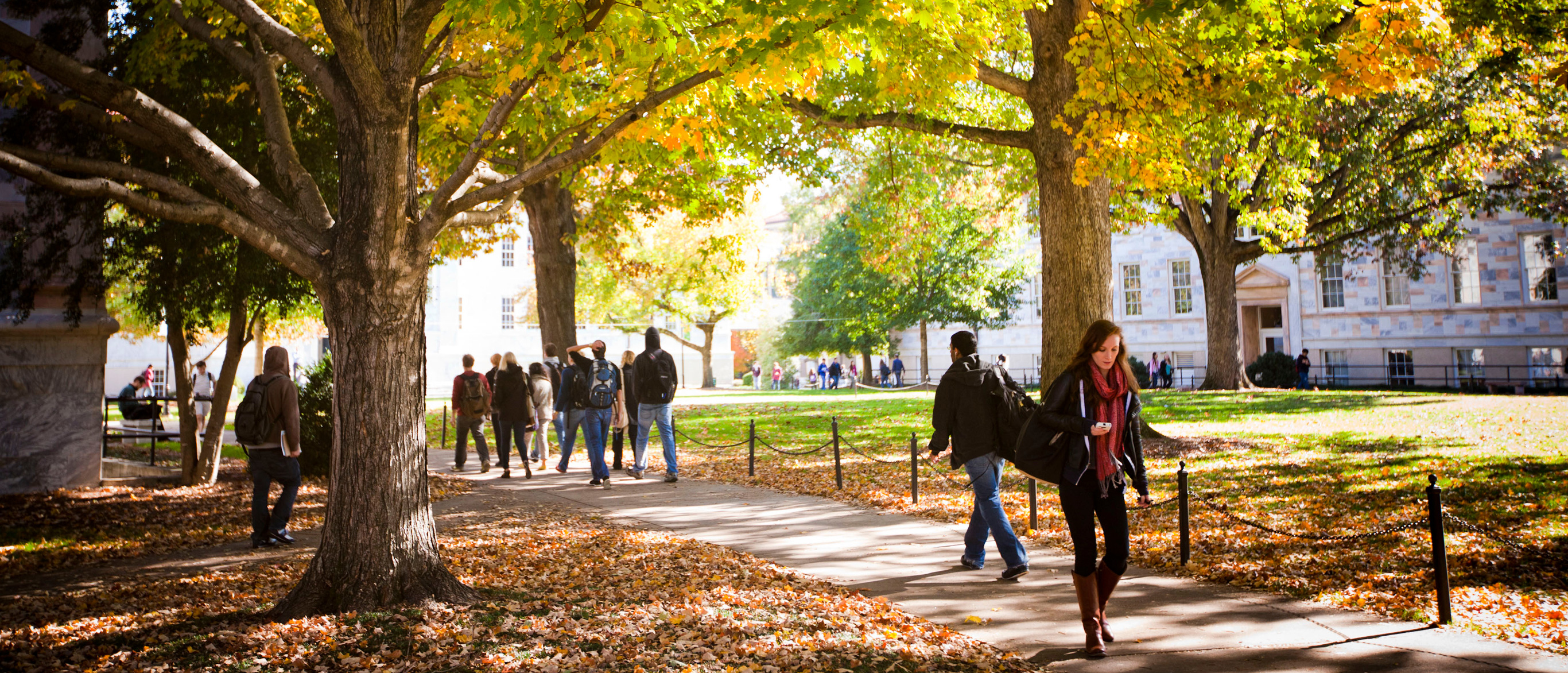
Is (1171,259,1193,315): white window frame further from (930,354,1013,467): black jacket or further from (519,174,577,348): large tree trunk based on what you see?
(930,354,1013,467): black jacket

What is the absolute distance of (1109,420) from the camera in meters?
5.41

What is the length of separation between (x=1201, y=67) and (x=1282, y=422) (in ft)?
31.2

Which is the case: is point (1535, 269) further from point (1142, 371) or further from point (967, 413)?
point (967, 413)

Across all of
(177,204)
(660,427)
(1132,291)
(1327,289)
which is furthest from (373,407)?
(1132,291)

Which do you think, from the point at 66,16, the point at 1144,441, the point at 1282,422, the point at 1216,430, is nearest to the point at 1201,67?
the point at 1144,441

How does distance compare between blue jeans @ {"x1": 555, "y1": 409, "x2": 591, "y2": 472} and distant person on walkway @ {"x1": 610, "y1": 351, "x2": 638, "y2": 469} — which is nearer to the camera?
distant person on walkway @ {"x1": 610, "y1": 351, "x2": 638, "y2": 469}

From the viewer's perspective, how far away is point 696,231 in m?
45.1

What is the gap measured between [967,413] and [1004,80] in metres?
7.69

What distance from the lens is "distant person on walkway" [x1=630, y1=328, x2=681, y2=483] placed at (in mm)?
12305

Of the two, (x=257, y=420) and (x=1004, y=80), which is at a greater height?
(x=1004, y=80)

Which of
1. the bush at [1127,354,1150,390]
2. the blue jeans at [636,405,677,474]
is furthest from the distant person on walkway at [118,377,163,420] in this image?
the bush at [1127,354,1150,390]

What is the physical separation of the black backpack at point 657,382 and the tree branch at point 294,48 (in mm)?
6355

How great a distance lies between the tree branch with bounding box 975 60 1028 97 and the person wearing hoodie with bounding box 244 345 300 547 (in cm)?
941

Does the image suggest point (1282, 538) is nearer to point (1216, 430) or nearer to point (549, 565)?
point (549, 565)
